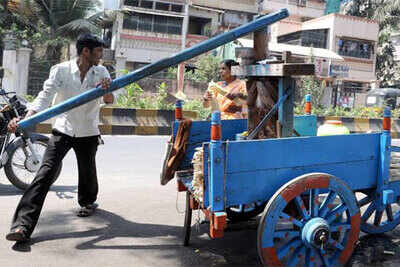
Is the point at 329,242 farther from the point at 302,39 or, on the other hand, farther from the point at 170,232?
the point at 302,39

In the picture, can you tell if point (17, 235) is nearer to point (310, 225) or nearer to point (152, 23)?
point (310, 225)

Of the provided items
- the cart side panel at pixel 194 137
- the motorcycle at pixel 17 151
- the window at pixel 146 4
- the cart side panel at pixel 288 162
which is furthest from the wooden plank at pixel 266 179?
the window at pixel 146 4

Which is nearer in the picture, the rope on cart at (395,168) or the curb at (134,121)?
the rope on cart at (395,168)

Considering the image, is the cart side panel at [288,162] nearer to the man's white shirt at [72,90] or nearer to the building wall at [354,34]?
the man's white shirt at [72,90]

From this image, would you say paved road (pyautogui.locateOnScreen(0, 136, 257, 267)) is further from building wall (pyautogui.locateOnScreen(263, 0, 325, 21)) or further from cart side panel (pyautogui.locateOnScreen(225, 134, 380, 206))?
building wall (pyautogui.locateOnScreen(263, 0, 325, 21))

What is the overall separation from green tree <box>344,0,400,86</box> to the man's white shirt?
1329 inches

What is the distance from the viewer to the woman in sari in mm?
4832

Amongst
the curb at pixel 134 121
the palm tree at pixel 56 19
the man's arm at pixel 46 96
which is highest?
the palm tree at pixel 56 19

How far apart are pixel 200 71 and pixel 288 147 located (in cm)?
2122

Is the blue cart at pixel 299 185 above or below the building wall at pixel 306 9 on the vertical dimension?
below

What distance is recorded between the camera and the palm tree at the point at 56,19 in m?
20.1

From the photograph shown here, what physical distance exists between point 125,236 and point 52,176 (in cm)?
82

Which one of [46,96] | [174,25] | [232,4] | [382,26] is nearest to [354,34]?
[382,26]

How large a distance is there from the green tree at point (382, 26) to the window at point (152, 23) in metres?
15.6
